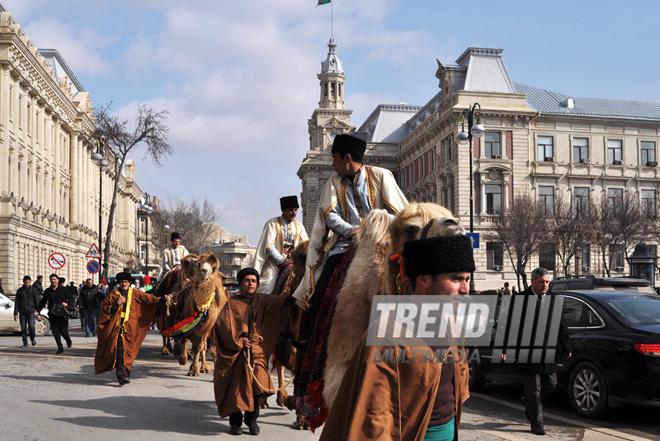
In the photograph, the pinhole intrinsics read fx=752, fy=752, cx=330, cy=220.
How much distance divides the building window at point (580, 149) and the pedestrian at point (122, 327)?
50.8 m

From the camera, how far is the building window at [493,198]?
5659 centimetres

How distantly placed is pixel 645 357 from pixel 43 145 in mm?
49611

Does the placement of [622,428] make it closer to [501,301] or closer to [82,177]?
[501,301]

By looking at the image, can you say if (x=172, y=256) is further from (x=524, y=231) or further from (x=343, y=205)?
(x=524, y=231)

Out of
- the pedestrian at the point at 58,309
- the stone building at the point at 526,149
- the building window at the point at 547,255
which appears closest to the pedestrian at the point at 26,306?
the pedestrian at the point at 58,309

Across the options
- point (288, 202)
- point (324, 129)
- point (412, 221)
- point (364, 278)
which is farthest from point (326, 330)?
point (324, 129)

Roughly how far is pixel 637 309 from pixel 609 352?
1.18m

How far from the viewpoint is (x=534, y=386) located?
8.70 meters

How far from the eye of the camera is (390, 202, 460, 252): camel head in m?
4.27

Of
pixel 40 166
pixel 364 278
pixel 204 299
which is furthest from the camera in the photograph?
pixel 40 166

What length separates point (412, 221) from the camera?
4297mm

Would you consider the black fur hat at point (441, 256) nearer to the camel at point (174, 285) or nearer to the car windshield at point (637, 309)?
the car windshield at point (637, 309)

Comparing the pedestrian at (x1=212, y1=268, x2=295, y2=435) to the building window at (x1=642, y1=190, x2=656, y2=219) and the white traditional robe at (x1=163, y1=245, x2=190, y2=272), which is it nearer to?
the white traditional robe at (x1=163, y1=245, x2=190, y2=272)

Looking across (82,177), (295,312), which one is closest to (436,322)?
(295,312)
